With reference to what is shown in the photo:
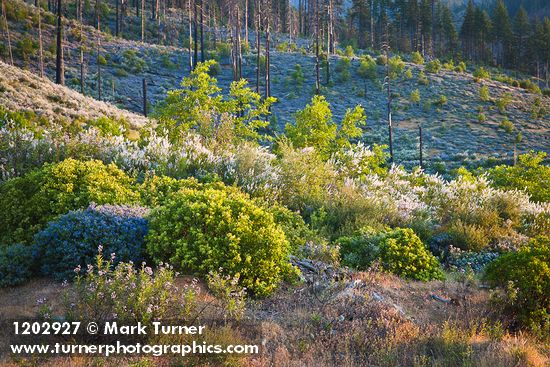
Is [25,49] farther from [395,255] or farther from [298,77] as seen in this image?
[395,255]

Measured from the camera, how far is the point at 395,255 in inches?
266

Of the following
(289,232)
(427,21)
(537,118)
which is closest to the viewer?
(289,232)

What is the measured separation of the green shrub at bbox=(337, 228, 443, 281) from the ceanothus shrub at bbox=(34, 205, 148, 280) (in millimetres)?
3229

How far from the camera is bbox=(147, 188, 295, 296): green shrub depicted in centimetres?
507

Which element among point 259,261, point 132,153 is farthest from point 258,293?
point 132,153

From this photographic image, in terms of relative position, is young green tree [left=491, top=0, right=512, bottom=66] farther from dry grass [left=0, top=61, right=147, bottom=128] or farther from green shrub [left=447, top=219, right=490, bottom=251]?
green shrub [left=447, top=219, right=490, bottom=251]

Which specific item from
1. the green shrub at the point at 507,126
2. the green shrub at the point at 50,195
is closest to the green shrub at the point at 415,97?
the green shrub at the point at 507,126

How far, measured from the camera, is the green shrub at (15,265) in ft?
16.1

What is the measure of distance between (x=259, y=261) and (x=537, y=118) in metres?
50.5

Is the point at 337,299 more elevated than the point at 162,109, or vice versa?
the point at 162,109

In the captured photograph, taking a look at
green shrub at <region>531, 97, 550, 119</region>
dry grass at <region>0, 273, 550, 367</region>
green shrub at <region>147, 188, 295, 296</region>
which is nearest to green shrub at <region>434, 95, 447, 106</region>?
green shrub at <region>531, 97, 550, 119</region>

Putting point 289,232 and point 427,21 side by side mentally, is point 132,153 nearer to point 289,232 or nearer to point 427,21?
point 289,232

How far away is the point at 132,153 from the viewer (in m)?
8.85

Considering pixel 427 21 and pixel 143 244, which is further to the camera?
pixel 427 21
